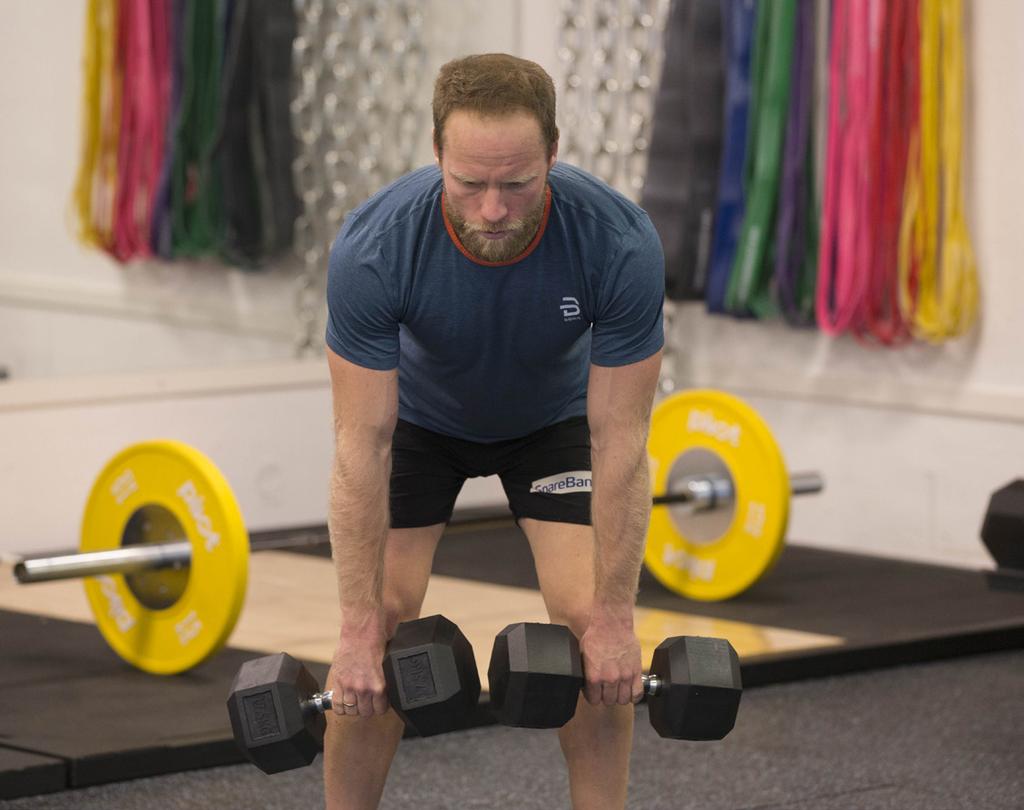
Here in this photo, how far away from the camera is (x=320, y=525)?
16.2 ft

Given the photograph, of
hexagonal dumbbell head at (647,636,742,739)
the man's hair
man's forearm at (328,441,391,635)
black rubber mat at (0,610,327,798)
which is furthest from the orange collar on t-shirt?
black rubber mat at (0,610,327,798)

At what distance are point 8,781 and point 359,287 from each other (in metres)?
1.18

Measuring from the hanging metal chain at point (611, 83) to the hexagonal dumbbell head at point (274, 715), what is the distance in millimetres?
2777

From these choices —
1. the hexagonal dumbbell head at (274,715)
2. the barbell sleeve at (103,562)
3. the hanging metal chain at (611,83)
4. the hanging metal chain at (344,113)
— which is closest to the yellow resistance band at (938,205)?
the hanging metal chain at (611,83)

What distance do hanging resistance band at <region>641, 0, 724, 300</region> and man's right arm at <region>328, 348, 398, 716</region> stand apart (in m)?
2.56

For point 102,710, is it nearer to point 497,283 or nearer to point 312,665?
point 312,665

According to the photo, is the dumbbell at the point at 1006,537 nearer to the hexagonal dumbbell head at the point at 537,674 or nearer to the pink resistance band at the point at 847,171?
the pink resistance band at the point at 847,171

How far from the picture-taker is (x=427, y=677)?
2135 mm

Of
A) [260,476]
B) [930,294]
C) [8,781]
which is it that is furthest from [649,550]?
[8,781]

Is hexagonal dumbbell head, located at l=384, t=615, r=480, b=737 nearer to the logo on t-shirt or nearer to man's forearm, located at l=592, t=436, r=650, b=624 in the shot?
man's forearm, located at l=592, t=436, r=650, b=624

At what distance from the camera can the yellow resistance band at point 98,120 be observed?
4566 millimetres

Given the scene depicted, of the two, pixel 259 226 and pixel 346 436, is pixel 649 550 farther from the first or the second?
pixel 346 436

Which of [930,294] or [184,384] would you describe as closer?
[930,294]

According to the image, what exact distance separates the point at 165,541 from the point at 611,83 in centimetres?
212
